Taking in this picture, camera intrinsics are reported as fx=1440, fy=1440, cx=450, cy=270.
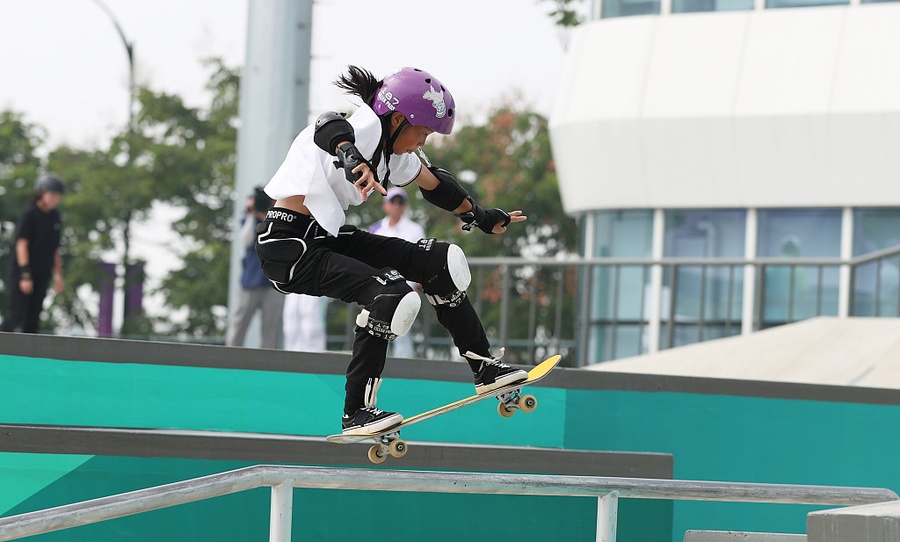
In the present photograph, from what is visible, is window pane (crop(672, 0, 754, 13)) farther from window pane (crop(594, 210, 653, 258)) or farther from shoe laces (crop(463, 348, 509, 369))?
shoe laces (crop(463, 348, 509, 369))

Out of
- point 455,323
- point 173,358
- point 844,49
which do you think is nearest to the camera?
point 455,323

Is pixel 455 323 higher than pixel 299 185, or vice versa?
pixel 299 185

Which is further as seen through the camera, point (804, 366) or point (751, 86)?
point (751, 86)

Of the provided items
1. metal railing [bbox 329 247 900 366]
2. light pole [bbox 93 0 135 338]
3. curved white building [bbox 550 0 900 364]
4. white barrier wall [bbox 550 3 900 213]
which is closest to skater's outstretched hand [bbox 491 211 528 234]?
metal railing [bbox 329 247 900 366]

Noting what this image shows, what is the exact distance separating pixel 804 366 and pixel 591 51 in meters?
8.79

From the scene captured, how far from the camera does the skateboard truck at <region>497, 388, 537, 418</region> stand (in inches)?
255

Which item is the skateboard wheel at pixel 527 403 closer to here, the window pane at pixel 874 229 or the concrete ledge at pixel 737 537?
the concrete ledge at pixel 737 537

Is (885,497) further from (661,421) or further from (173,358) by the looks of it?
(173,358)

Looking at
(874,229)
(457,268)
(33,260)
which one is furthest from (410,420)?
(874,229)

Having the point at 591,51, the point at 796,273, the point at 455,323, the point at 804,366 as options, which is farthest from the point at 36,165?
the point at 455,323

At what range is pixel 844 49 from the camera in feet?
56.2

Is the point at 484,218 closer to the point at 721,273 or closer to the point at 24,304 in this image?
the point at 24,304

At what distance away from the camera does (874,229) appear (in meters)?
17.4

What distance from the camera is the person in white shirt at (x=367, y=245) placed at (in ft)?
19.6
